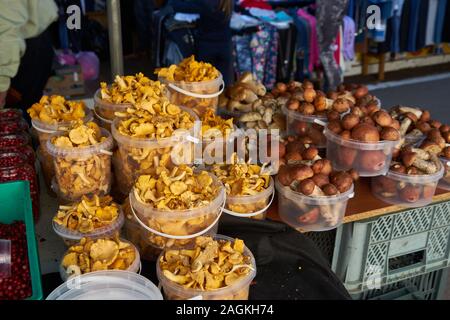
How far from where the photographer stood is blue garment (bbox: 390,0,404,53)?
16.9ft

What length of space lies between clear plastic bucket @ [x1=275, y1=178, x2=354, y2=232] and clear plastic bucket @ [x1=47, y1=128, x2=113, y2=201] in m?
0.62

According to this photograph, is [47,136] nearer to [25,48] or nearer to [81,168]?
[81,168]

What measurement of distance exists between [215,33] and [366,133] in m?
2.01

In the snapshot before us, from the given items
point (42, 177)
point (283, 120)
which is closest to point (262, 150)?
point (283, 120)

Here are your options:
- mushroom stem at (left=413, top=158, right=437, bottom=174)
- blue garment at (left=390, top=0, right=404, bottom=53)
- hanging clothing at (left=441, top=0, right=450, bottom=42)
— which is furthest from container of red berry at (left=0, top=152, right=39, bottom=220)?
hanging clothing at (left=441, top=0, right=450, bottom=42)

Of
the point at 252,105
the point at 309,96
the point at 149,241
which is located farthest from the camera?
the point at 252,105

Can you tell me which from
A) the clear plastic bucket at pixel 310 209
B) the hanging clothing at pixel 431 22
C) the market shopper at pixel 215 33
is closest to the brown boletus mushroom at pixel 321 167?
the clear plastic bucket at pixel 310 209

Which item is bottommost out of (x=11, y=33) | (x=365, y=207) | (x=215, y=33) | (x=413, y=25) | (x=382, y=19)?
(x=365, y=207)

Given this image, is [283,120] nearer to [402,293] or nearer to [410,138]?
[410,138]

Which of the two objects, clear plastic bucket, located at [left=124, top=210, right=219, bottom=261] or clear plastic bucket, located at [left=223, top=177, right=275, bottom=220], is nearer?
clear plastic bucket, located at [left=124, top=210, right=219, bottom=261]

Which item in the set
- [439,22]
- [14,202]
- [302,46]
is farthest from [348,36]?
[14,202]

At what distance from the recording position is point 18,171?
1568mm

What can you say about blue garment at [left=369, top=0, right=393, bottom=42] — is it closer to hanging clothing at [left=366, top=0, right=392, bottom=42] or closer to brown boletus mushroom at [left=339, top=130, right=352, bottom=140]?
hanging clothing at [left=366, top=0, right=392, bottom=42]
